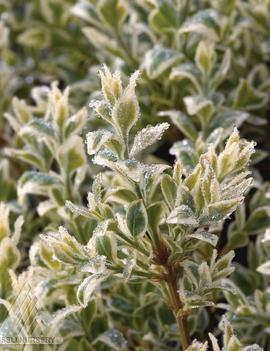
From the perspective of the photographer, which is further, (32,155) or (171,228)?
(32,155)

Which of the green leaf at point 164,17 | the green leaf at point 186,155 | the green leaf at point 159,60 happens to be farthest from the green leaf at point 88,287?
the green leaf at point 164,17

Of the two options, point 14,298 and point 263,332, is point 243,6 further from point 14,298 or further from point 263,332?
point 14,298

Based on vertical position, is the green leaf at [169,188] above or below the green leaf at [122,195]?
below

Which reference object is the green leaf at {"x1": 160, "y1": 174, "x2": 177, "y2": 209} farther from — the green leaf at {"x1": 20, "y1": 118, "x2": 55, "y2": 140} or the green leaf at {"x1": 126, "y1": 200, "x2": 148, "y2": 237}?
the green leaf at {"x1": 20, "y1": 118, "x2": 55, "y2": 140}

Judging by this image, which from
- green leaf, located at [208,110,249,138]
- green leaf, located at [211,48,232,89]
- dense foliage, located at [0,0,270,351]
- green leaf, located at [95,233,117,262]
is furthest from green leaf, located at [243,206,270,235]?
green leaf, located at [95,233,117,262]

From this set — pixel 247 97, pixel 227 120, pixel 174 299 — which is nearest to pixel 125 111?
pixel 174 299

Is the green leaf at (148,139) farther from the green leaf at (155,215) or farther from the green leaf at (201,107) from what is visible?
the green leaf at (201,107)

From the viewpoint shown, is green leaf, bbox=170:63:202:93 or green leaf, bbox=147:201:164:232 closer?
green leaf, bbox=147:201:164:232

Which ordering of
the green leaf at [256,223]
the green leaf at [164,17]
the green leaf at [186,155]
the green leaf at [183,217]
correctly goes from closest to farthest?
1. the green leaf at [183,217]
2. the green leaf at [186,155]
3. the green leaf at [256,223]
4. the green leaf at [164,17]

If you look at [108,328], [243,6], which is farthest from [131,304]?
[243,6]
